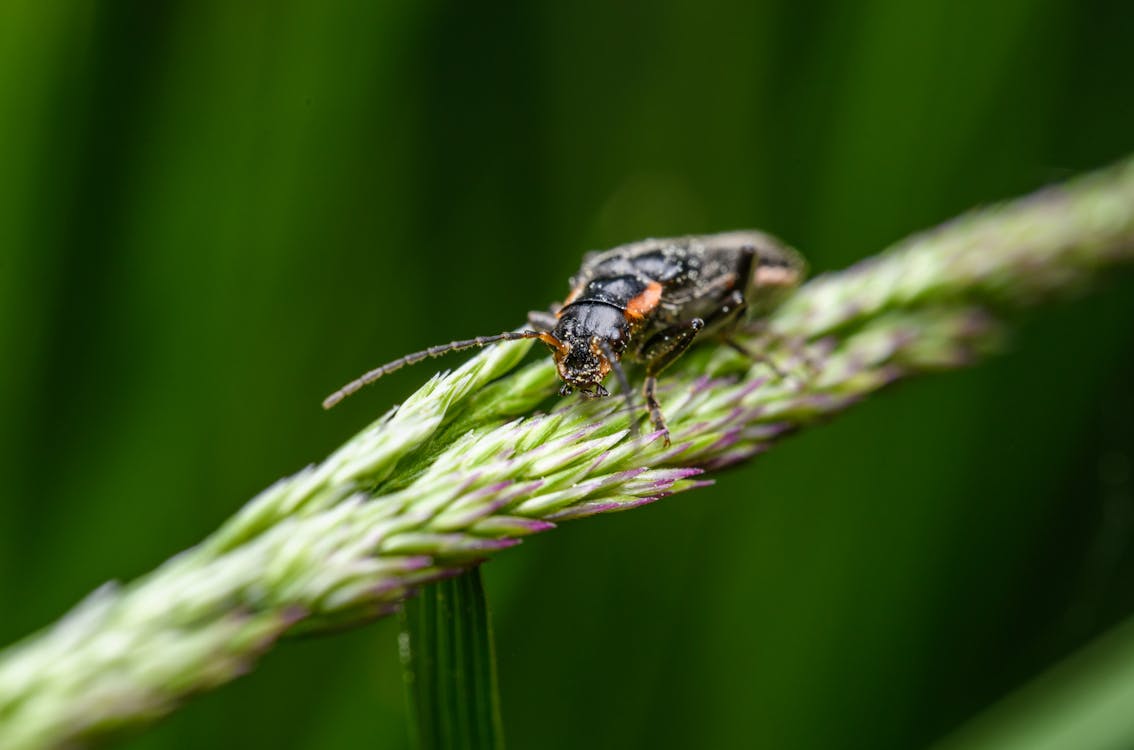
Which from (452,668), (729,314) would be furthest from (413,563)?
(729,314)

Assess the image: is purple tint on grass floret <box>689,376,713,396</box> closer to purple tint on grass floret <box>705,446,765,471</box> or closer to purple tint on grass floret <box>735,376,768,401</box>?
purple tint on grass floret <box>735,376,768,401</box>

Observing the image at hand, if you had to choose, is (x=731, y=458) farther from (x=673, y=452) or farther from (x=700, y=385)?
(x=700, y=385)

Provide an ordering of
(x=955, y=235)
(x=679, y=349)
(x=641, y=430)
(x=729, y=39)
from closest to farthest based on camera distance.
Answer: (x=641, y=430) < (x=679, y=349) < (x=955, y=235) < (x=729, y=39)

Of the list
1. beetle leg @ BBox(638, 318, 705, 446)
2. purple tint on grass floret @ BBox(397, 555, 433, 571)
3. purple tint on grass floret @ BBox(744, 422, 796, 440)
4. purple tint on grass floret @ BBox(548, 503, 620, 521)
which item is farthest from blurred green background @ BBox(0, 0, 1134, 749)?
purple tint on grass floret @ BBox(397, 555, 433, 571)

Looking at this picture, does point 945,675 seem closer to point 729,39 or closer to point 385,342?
point 385,342

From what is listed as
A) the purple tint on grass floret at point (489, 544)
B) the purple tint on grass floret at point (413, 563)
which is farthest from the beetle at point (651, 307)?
the purple tint on grass floret at point (413, 563)

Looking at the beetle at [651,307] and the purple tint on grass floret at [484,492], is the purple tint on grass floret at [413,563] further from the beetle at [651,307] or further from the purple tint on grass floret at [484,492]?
the beetle at [651,307]

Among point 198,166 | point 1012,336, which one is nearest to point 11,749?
point 198,166
